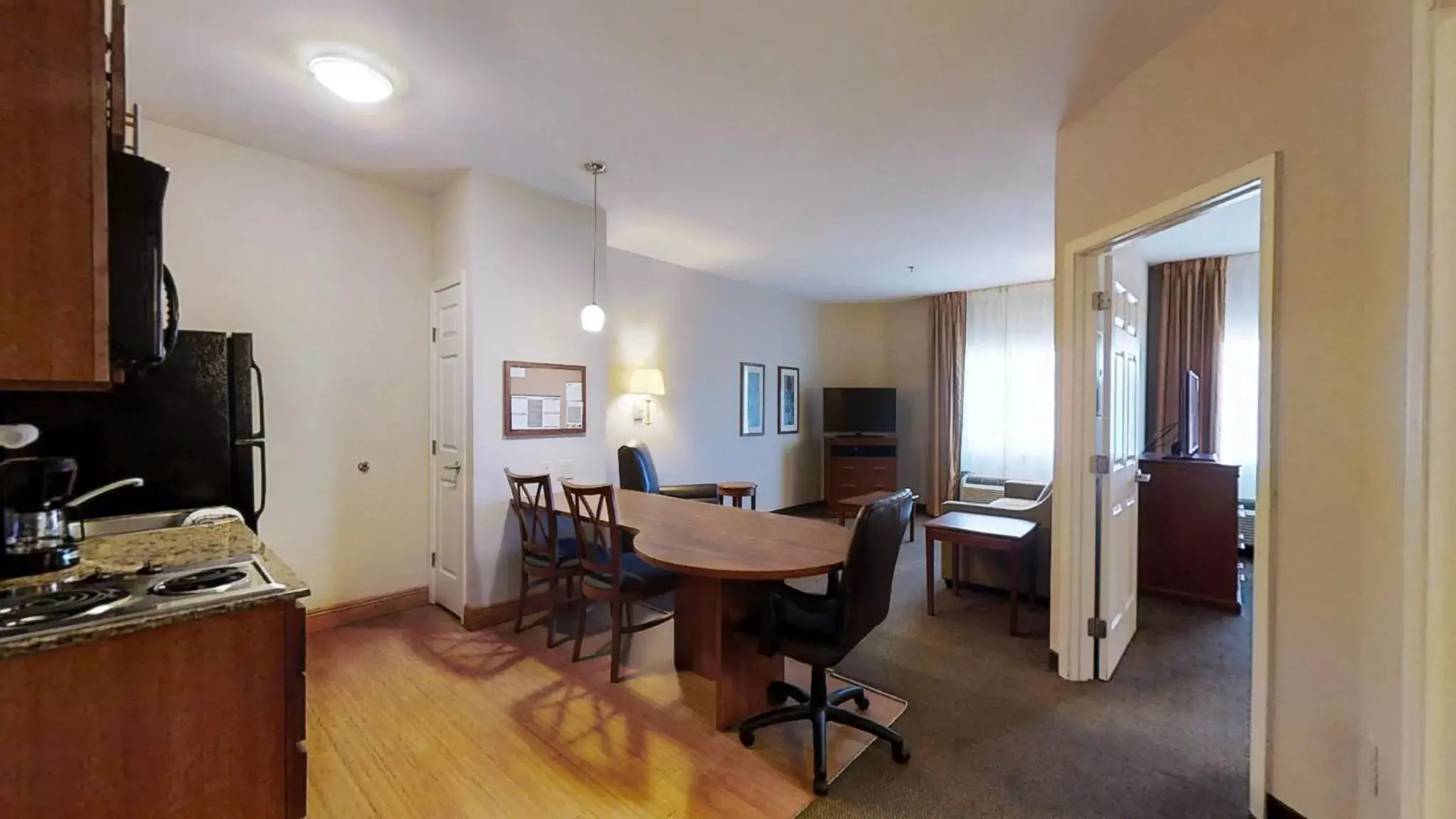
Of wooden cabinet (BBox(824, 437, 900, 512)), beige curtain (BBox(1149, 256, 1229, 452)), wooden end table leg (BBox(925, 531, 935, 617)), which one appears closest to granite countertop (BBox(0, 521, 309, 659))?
wooden end table leg (BBox(925, 531, 935, 617))

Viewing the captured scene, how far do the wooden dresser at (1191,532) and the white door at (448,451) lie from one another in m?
4.31

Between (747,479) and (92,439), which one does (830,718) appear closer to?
(92,439)

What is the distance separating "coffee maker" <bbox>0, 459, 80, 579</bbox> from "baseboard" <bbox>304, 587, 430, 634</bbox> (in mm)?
1832

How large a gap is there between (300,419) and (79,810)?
2.39 metres

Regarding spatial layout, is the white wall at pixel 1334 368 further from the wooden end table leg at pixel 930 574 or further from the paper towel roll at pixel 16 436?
the paper towel roll at pixel 16 436

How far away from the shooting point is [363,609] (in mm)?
3379

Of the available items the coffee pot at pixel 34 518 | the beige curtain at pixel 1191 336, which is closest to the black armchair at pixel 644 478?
the coffee pot at pixel 34 518

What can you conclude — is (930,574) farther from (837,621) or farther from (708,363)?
(708,363)

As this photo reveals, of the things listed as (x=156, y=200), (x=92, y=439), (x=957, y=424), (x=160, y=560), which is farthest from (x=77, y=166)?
(x=957, y=424)

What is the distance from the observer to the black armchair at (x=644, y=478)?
4141 millimetres

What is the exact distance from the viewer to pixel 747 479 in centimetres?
629

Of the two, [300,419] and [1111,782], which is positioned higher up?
[300,419]

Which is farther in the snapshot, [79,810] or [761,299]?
[761,299]

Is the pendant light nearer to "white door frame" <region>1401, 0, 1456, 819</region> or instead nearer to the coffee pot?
the coffee pot
